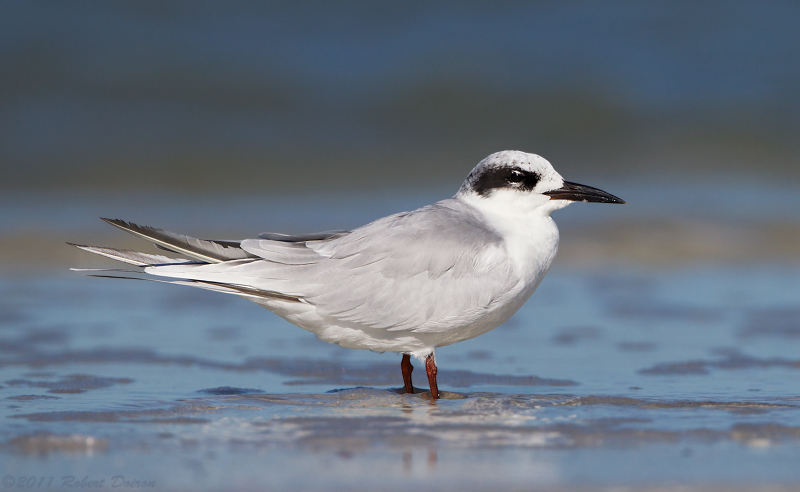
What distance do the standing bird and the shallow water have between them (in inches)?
13.9

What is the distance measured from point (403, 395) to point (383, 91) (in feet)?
41.5

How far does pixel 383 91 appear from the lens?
16.9 m

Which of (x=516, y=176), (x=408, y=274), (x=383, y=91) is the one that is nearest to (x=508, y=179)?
(x=516, y=176)

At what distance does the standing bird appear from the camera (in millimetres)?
4527

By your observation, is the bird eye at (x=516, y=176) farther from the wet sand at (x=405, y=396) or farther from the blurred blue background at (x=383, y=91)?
the blurred blue background at (x=383, y=91)

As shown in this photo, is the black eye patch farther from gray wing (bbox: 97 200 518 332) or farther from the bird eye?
gray wing (bbox: 97 200 518 332)

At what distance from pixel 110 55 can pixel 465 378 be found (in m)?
13.5

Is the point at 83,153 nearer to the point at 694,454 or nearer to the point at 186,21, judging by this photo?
the point at 186,21

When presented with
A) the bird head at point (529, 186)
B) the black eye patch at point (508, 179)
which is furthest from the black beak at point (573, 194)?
the black eye patch at point (508, 179)

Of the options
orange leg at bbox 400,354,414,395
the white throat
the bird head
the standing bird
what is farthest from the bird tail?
the bird head

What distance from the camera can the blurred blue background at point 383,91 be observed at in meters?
14.3

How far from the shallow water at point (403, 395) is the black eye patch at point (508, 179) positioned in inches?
40.4

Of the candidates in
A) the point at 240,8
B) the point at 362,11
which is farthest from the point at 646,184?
the point at 240,8

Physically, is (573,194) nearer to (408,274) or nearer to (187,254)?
(408,274)
